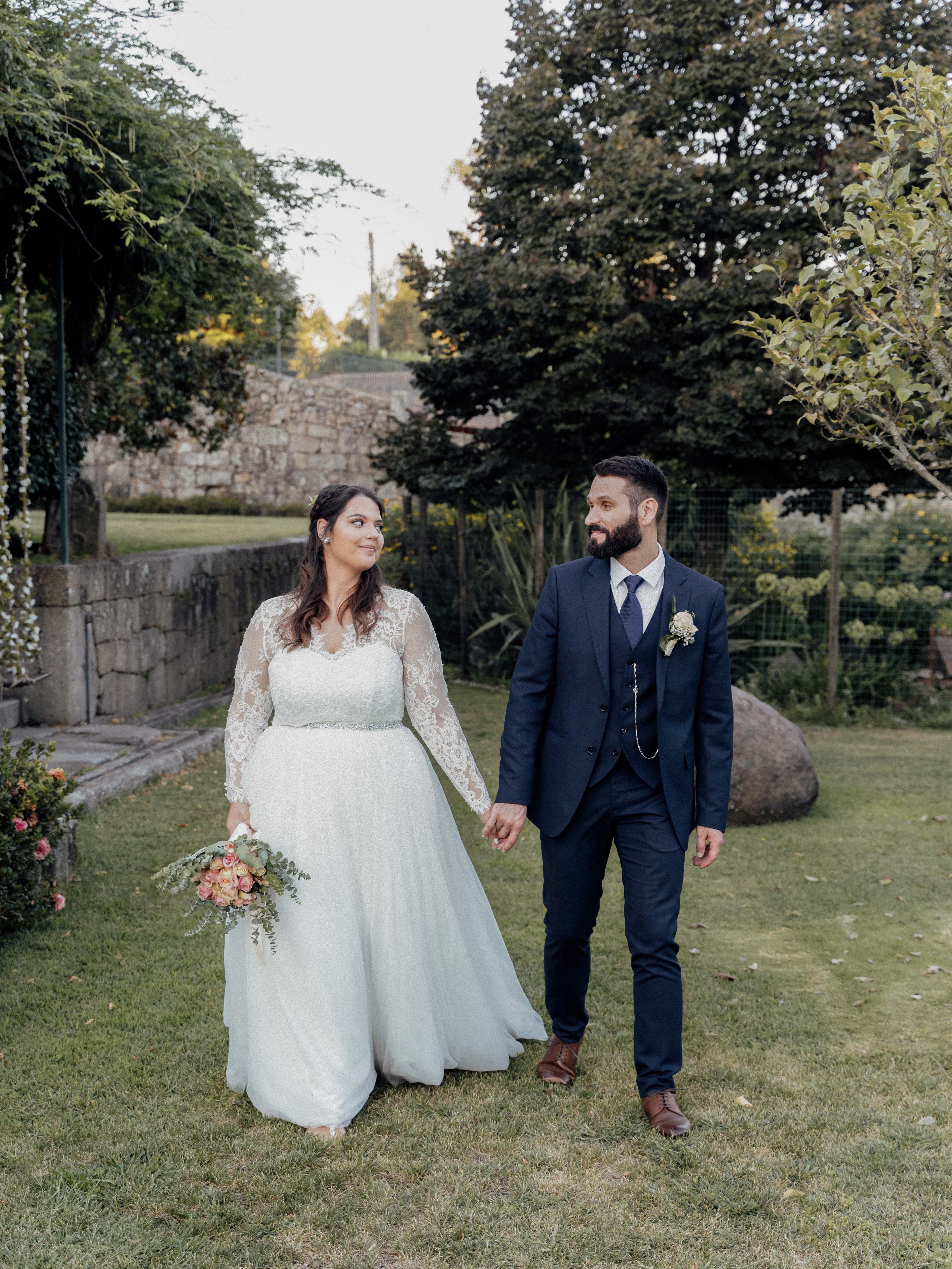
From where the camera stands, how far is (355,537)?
3580 millimetres

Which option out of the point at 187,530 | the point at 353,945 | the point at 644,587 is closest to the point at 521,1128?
the point at 353,945

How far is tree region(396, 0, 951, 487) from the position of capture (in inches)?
439

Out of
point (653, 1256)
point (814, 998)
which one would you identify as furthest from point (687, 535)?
point (653, 1256)

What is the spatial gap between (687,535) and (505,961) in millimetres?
8588

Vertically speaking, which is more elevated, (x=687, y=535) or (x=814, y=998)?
(x=687, y=535)

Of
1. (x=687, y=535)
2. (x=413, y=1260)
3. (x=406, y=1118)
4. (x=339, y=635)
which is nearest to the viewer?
(x=413, y=1260)

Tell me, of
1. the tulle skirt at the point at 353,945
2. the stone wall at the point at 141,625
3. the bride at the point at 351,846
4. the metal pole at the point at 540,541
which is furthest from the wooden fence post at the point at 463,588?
the tulle skirt at the point at 353,945

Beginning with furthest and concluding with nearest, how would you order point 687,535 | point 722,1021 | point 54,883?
1. point 687,535
2. point 54,883
3. point 722,1021

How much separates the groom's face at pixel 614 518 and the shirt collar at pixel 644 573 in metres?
0.06

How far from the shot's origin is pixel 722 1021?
4250mm

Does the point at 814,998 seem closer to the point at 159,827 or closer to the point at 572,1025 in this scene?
the point at 572,1025

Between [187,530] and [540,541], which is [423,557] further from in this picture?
[187,530]

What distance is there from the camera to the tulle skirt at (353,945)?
11.0 ft

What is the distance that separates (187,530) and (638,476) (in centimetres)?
1549
